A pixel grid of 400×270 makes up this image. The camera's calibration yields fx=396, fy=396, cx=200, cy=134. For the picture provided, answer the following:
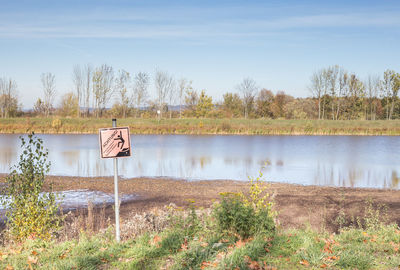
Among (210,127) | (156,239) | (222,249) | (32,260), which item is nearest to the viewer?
(32,260)

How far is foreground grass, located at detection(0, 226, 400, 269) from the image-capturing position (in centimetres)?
536

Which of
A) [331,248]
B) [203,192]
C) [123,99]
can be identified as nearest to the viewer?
[331,248]

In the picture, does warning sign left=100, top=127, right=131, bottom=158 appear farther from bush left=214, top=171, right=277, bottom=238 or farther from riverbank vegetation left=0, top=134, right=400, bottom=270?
bush left=214, top=171, right=277, bottom=238

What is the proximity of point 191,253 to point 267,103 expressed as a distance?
244 feet

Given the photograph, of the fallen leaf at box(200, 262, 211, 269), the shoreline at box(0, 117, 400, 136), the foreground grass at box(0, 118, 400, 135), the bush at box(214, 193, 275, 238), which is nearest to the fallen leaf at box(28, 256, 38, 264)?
the fallen leaf at box(200, 262, 211, 269)

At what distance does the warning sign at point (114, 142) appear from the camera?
6.70m

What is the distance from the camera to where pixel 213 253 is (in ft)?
19.2

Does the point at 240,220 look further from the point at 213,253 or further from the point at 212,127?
the point at 212,127

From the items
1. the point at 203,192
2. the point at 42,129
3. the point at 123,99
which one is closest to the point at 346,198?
the point at 203,192

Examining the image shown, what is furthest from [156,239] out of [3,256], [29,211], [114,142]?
[29,211]

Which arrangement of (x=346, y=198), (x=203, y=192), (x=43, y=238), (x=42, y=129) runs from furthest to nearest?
(x=42, y=129) < (x=203, y=192) < (x=346, y=198) < (x=43, y=238)

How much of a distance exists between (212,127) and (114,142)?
1889 inches

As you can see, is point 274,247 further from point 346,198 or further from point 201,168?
point 201,168

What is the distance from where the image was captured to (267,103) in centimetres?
7838
